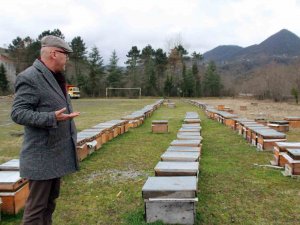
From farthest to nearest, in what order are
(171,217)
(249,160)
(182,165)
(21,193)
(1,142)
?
(1,142) → (249,160) → (182,165) → (21,193) → (171,217)

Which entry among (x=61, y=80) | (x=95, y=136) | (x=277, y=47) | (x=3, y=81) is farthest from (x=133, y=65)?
(x=277, y=47)

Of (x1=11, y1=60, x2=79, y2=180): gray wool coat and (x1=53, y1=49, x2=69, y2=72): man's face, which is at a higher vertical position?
(x1=53, y1=49, x2=69, y2=72): man's face

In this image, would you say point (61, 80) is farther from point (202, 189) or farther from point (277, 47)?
point (277, 47)

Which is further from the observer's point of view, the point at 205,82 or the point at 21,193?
the point at 205,82

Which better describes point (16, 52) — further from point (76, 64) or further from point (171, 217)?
point (171, 217)

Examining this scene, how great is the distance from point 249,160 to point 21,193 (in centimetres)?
522

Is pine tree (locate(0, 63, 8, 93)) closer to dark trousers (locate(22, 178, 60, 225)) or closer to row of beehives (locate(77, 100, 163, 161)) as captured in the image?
row of beehives (locate(77, 100, 163, 161))

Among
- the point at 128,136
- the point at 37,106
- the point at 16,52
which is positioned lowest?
the point at 128,136

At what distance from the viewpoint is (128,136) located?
512 inches

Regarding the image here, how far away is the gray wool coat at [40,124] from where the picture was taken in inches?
119

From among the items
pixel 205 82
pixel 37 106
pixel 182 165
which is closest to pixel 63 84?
pixel 37 106

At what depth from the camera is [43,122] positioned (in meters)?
2.99

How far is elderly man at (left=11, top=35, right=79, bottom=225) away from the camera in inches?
120

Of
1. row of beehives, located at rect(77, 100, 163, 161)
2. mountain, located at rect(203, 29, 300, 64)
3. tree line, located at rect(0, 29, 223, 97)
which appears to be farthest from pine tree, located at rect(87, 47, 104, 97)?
mountain, located at rect(203, 29, 300, 64)
